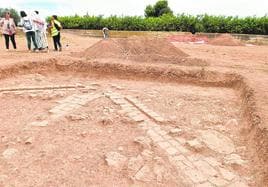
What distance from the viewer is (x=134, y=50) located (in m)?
11.0

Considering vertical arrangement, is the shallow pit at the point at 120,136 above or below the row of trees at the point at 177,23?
below

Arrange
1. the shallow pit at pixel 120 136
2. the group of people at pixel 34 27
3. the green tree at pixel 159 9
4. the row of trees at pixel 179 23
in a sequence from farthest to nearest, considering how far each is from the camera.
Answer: the green tree at pixel 159 9 < the row of trees at pixel 179 23 < the group of people at pixel 34 27 < the shallow pit at pixel 120 136

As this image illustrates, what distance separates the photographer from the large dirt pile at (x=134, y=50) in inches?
394

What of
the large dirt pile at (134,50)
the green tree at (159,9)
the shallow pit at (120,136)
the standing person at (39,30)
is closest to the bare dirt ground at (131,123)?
the shallow pit at (120,136)

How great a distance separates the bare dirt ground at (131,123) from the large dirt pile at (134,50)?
34.8 inches

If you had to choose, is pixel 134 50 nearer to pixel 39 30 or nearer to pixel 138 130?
pixel 39 30

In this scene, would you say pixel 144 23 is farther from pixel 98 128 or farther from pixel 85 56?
pixel 98 128

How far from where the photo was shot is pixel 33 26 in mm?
10258

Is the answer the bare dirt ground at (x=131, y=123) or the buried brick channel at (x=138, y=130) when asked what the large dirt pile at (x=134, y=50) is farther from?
the buried brick channel at (x=138, y=130)

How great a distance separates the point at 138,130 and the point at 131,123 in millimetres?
310

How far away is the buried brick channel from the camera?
158 inches

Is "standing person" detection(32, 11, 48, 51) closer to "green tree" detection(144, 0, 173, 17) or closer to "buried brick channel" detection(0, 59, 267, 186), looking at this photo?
"buried brick channel" detection(0, 59, 267, 186)

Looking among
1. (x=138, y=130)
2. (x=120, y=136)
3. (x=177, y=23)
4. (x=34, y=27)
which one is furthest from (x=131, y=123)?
(x=177, y=23)

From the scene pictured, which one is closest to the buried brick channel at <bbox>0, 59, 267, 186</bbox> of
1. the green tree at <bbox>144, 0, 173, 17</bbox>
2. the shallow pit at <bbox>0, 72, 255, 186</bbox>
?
the shallow pit at <bbox>0, 72, 255, 186</bbox>
